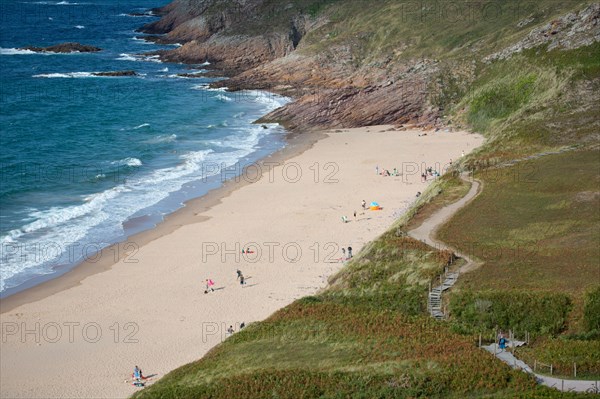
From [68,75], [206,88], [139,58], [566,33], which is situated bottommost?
[206,88]

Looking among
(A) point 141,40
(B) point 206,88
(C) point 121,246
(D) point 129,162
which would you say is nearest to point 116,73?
(B) point 206,88

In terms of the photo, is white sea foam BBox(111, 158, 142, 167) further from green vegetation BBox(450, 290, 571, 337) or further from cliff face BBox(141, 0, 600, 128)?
green vegetation BBox(450, 290, 571, 337)

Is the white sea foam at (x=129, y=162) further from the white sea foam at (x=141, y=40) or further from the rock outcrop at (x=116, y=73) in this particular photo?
the white sea foam at (x=141, y=40)

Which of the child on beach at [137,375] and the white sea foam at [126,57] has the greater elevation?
the white sea foam at [126,57]

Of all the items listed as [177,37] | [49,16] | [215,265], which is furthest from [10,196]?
[49,16]

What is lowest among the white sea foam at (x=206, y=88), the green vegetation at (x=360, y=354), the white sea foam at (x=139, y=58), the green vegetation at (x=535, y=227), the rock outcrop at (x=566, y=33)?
the green vegetation at (x=360, y=354)

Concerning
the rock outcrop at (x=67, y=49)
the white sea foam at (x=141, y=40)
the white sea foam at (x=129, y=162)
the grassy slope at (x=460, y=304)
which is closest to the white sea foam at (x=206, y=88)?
the white sea foam at (x=129, y=162)

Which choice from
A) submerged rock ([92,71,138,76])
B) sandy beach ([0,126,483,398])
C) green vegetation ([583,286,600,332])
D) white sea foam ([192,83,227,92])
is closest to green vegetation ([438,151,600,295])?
green vegetation ([583,286,600,332])

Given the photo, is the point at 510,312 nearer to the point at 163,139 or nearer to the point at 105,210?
the point at 105,210
